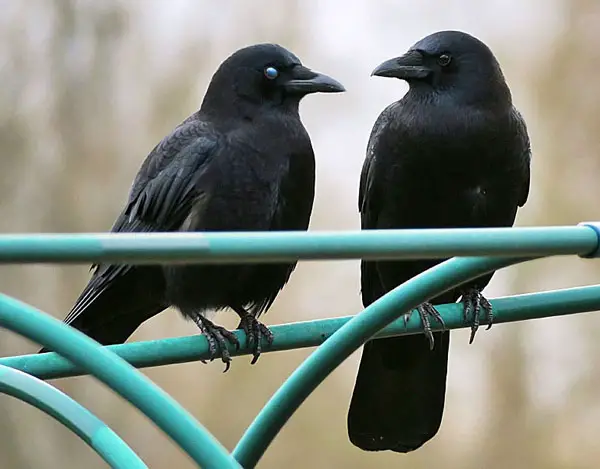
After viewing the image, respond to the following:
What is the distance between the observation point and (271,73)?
4.84ft

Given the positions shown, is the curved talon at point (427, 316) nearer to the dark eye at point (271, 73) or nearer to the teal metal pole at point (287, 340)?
the teal metal pole at point (287, 340)

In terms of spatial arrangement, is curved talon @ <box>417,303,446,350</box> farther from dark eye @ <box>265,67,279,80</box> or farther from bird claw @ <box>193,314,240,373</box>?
dark eye @ <box>265,67,279,80</box>

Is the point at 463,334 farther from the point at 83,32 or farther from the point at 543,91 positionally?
the point at 83,32

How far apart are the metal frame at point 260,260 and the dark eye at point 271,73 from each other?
2.49ft

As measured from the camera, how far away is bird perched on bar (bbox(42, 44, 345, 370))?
1417 millimetres

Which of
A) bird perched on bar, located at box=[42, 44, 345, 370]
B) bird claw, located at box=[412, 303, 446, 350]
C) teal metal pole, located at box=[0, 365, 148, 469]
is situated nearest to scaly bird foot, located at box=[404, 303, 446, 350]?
bird claw, located at box=[412, 303, 446, 350]

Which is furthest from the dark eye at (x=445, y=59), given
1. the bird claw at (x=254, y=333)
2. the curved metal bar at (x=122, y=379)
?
the curved metal bar at (x=122, y=379)

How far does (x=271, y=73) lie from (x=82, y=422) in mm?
788

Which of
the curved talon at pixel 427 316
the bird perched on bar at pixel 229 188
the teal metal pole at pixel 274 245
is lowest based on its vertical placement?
the teal metal pole at pixel 274 245

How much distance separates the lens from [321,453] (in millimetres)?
2555

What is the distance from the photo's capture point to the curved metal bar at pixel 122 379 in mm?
633

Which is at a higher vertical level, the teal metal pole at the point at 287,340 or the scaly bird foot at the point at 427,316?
the scaly bird foot at the point at 427,316

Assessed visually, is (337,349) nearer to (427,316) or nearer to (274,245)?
(274,245)

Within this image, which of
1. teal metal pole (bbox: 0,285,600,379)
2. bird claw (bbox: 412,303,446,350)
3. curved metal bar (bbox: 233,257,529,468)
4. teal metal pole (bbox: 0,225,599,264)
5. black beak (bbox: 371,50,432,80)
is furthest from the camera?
black beak (bbox: 371,50,432,80)
